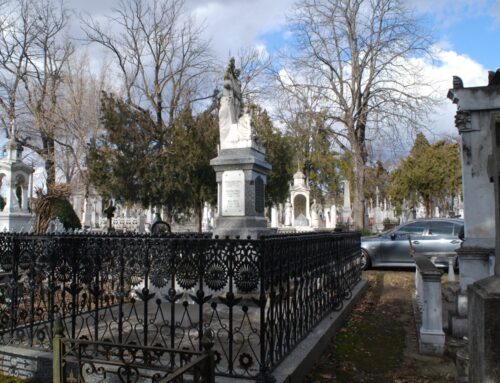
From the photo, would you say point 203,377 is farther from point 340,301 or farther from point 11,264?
point 340,301

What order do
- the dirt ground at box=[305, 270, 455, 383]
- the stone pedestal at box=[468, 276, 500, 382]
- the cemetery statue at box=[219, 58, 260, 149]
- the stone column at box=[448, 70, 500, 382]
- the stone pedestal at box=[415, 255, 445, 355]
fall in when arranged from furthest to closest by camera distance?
A: the cemetery statue at box=[219, 58, 260, 149] < the stone column at box=[448, 70, 500, 382] < the stone pedestal at box=[415, 255, 445, 355] < the dirt ground at box=[305, 270, 455, 383] < the stone pedestal at box=[468, 276, 500, 382]

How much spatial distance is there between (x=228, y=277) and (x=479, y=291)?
2.15 meters

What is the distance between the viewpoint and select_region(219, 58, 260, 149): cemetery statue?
35.0 ft

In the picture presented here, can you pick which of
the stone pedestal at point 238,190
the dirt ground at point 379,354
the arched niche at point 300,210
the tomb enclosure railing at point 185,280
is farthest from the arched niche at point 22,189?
the dirt ground at point 379,354

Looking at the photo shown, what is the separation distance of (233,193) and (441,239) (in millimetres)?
7192

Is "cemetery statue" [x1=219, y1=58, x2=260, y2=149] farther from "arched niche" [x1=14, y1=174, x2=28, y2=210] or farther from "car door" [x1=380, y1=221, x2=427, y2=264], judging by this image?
"arched niche" [x1=14, y1=174, x2=28, y2=210]

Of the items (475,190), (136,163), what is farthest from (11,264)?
(136,163)

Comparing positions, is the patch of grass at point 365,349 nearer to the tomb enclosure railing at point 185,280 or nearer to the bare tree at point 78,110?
the tomb enclosure railing at point 185,280

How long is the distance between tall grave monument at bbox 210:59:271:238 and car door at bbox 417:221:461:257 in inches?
225

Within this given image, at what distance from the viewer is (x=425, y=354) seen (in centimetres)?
572

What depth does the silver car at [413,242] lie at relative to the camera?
1353 centimetres

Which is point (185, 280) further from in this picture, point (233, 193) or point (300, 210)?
point (300, 210)

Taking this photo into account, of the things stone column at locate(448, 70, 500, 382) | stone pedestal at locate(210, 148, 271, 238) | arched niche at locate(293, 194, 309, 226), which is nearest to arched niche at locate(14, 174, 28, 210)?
stone pedestal at locate(210, 148, 271, 238)

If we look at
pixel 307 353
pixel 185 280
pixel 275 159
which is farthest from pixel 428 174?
pixel 185 280
